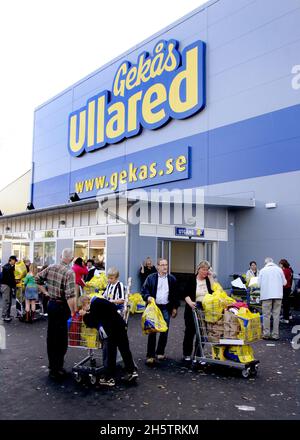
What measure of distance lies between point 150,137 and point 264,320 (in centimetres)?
1522

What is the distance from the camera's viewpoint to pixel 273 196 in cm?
1678

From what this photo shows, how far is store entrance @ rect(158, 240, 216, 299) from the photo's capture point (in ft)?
54.3

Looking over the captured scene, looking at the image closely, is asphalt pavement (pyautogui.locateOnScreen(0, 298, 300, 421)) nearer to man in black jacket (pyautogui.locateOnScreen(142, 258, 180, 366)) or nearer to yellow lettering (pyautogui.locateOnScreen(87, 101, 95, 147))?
man in black jacket (pyautogui.locateOnScreen(142, 258, 180, 366))

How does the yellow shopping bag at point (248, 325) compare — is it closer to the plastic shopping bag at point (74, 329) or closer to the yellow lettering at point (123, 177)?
the plastic shopping bag at point (74, 329)

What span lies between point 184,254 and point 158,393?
13.7 metres

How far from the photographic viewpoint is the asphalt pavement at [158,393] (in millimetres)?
4746

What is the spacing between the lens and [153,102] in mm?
22594

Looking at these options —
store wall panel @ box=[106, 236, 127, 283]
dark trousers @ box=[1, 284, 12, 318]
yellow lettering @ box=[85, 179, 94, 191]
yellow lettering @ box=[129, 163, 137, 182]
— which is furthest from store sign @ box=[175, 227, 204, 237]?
yellow lettering @ box=[85, 179, 94, 191]

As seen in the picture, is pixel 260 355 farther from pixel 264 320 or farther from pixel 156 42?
pixel 156 42

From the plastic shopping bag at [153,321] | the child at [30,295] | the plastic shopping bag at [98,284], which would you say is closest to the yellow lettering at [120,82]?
the plastic shopping bag at [98,284]

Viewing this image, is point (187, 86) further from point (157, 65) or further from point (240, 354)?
point (240, 354)

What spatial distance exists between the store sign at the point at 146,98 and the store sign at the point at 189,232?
6.54 m

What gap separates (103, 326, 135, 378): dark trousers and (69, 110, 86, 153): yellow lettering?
77.7 ft
